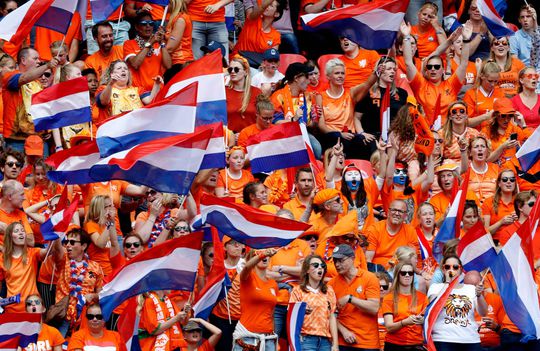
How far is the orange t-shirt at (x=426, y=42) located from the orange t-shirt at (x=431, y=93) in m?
1.45

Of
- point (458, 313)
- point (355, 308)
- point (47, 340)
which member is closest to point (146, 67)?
point (47, 340)

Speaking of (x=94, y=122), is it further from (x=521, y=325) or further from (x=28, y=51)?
(x=521, y=325)

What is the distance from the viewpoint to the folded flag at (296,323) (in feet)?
59.2

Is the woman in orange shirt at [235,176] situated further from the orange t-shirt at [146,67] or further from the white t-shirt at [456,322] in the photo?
the white t-shirt at [456,322]

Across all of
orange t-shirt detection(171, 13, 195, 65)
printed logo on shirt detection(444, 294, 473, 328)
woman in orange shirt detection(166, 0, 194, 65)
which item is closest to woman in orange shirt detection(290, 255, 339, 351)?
printed logo on shirt detection(444, 294, 473, 328)

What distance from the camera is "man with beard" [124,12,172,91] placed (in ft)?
74.3

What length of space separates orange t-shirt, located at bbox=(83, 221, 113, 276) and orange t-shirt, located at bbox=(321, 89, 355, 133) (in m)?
3.85

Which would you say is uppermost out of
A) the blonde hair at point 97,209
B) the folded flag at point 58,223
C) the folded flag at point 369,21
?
the folded flag at point 369,21

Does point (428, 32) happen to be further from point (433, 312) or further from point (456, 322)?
point (433, 312)

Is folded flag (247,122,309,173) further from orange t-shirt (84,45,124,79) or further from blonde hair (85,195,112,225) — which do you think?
orange t-shirt (84,45,124,79)

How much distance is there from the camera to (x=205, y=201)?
58.4ft

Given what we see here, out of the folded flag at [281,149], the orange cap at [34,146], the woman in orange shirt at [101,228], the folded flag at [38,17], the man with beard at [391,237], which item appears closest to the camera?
the woman in orange shirt at [101,228]

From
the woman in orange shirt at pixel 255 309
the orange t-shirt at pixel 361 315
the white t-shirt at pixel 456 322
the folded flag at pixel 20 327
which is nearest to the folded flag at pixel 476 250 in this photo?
the white t-shirt at pixel 456 322

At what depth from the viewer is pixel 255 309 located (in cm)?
1842
